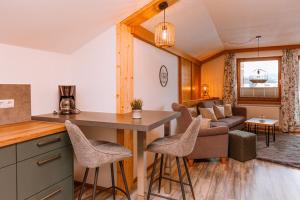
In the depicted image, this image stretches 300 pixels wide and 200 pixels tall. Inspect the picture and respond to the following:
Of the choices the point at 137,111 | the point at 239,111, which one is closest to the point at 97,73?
the point at 137,111

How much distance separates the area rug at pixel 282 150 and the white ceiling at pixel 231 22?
8.13ft

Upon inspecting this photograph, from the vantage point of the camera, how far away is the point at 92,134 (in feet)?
9.03

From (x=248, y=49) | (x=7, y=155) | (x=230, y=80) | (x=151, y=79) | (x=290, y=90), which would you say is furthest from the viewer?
(x=230, y=80)

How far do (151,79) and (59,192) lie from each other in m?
2.28

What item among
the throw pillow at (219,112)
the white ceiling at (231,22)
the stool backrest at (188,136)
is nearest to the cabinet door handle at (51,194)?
the stool backrest at (188,136)

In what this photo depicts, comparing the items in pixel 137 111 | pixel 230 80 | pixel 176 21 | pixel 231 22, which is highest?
pixel 231 22

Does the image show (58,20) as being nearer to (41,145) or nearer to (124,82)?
(124,82)

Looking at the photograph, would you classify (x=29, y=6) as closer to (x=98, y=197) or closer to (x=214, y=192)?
(x=98, y=197)

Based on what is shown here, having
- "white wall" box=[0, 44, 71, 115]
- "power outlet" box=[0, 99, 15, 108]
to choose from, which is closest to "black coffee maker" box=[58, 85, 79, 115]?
"white wall" box=[0, 44, 71, 115]

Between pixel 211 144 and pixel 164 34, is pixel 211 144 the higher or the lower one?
the lower one

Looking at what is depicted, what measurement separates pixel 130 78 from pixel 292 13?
3168mm

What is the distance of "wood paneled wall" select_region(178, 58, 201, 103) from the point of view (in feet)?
17.4

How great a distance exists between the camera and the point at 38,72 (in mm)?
2459

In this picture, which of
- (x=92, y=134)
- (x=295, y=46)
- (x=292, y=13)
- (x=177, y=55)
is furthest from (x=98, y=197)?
(x=295, y=46)
